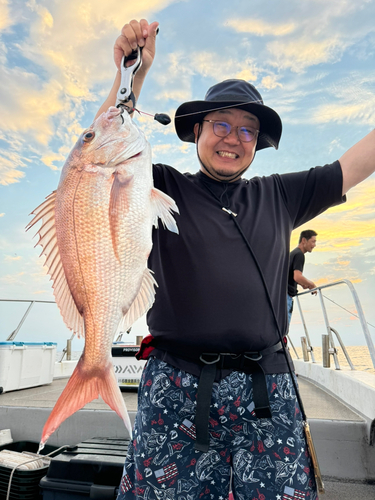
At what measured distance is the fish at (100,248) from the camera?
1.15 m

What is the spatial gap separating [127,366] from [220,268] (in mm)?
3940

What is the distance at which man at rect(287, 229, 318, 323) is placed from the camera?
6.24 m

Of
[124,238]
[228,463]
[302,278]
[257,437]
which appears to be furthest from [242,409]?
[302,278]

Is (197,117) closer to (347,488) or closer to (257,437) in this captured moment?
(257,437)

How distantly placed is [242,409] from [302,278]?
508cm

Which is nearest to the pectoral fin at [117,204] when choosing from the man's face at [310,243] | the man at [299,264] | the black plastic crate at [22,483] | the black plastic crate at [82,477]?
the black plastic crate at [82,477]

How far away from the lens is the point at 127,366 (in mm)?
5020

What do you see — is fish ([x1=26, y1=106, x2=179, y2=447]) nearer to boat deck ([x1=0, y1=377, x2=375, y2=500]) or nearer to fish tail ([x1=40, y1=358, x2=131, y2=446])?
fish tail ([x1=40, y1=358, x2=131, y2=446])

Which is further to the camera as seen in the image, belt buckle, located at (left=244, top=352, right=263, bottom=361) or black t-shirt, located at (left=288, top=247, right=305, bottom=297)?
black t-shirt, located at (left=288, top=247, right=305, bottom=297)

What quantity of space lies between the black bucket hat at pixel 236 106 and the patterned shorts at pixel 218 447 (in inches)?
50.3

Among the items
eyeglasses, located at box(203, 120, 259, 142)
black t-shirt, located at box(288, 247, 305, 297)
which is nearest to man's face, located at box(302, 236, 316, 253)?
black t-shirt, located at box(288, 247, 305, 297)

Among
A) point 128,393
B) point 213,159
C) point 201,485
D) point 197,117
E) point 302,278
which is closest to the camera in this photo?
point 201,485

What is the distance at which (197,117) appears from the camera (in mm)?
2021

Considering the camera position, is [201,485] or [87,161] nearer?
[87,161]
